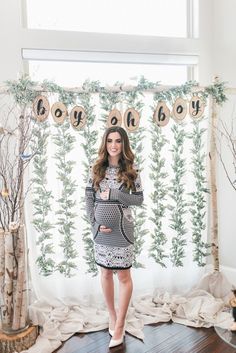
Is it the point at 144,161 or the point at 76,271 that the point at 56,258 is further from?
the point at 144,161

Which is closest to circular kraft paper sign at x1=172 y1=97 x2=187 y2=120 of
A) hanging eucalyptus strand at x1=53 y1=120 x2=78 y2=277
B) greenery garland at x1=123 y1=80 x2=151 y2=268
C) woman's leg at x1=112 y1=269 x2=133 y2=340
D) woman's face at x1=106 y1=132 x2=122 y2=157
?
greenery garland at x1=123 y1=80 x2=151 y2=268

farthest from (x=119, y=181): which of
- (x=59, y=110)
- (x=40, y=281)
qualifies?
(x=40, y=281)

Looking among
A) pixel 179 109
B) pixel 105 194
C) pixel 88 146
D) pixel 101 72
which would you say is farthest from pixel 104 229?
pixel 101 72

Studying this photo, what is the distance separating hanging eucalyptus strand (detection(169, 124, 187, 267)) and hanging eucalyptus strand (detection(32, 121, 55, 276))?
3.46 ft

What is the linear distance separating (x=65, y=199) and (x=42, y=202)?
183 millimetres

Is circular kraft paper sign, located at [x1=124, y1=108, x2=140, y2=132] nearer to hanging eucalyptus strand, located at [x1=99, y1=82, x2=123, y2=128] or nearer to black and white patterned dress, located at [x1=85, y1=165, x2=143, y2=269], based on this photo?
hanging eucalyptus strand, located at [x1=99, y1=82, x2=123, y2=128]

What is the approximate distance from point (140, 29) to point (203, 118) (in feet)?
3.62

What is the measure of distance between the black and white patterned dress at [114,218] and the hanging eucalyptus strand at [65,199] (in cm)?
38

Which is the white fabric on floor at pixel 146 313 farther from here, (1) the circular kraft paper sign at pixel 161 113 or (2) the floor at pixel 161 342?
(1) the circular kraft paper sign at pixel 161 113

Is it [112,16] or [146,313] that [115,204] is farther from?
[112,16]

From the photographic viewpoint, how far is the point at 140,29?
3213mm

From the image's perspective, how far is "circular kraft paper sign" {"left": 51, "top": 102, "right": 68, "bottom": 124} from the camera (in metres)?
2.56

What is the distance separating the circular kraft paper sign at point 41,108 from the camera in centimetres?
252

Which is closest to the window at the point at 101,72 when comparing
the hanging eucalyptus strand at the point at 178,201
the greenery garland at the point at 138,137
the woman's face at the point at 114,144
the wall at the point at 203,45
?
the wall at the point at 203,45
